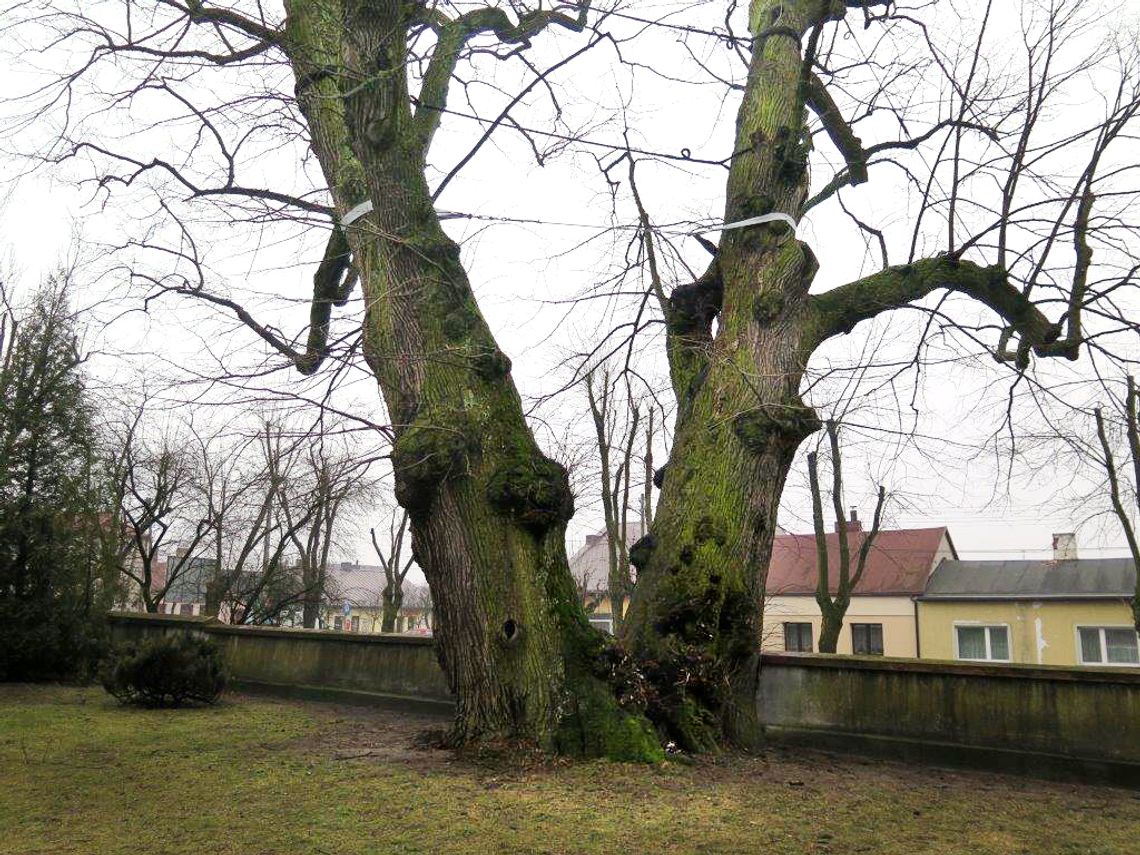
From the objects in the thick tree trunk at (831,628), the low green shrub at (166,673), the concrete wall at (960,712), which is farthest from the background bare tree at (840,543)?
the low green shrub at (166,673)

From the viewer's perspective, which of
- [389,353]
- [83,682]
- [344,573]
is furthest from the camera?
[344,573]

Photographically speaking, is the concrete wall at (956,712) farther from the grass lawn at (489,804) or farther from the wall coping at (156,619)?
the wall coping at (156,619)

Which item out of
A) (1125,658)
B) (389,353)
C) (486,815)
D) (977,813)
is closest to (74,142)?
(389,353)

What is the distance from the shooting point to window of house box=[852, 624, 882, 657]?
32688 millimetres

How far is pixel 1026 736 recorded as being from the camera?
636cm

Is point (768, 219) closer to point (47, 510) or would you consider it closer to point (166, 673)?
point (166, 673)

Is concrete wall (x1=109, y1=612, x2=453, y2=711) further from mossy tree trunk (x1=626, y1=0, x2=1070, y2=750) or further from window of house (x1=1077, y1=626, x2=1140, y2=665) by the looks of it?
window of house (x1=1077, y1=626, x2=1140, y2=665)

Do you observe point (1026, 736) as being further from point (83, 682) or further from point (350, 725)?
point (83, 682)

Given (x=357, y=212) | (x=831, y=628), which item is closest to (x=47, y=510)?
(x=357, y=212)

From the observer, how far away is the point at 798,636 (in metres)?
34.7

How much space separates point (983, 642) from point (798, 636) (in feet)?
22.3

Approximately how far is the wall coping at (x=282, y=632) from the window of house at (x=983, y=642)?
86.0ft

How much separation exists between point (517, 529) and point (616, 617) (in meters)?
12.5

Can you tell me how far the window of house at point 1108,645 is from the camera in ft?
92.9
